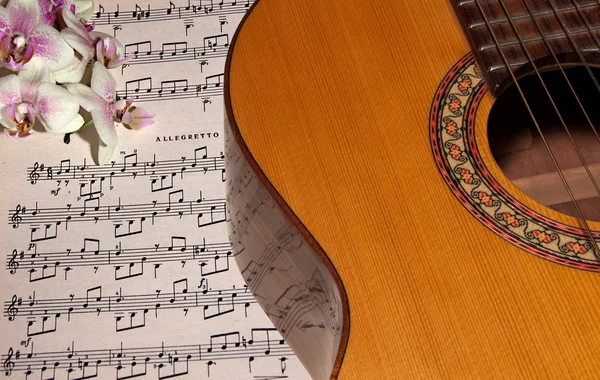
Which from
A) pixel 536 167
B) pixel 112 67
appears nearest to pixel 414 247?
pixel 536 167

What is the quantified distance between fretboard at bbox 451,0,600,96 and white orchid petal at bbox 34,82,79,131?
1.62ft

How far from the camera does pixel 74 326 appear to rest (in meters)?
0.92

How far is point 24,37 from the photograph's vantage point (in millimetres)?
857

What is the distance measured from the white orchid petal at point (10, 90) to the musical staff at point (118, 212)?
187 mm

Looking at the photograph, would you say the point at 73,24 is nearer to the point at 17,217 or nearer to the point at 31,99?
the point at 31,99

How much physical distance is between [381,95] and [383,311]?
0.78ft

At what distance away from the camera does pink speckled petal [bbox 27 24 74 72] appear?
2.82 ft

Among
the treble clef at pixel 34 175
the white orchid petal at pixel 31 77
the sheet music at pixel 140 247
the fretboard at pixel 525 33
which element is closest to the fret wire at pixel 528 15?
the fretboard at pixel 525 33

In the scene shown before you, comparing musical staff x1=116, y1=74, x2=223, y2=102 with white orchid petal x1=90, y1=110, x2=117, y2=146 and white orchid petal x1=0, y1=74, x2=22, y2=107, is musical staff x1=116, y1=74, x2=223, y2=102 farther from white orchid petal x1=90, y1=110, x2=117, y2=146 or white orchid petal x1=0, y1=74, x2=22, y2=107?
white orchid petal x1=0, y1=74, x2=22, y2=107

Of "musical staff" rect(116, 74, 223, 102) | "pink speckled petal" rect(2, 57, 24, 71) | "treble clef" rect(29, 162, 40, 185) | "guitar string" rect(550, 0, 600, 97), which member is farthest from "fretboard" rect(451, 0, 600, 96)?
"treble clef" rect(29, 162, 40, 185)

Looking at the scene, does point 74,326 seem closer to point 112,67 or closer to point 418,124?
point 112,67

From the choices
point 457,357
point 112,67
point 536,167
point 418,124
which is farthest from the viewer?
point 112,67

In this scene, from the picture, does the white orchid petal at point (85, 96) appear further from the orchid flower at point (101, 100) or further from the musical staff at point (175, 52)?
the musical staff at point (175, 52)

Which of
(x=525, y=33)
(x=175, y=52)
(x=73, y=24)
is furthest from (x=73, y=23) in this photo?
(x=525, y=33)
